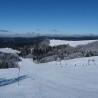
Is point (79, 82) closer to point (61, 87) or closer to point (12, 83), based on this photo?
point (61, 87)

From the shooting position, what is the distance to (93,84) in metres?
24.1

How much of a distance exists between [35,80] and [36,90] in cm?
457

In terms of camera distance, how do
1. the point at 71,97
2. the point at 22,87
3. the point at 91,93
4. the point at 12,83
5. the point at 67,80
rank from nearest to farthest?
the point at 71,97, the point at 91,93, the point at 22,87, the point at 12,83, the point at 67,80

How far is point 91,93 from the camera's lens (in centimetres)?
2006

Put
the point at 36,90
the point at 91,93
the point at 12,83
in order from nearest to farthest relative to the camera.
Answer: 1. the point at 91,93
2. the point at 36,90
3. the point at 12,83

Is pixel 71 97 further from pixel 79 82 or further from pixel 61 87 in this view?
pixel 79 82

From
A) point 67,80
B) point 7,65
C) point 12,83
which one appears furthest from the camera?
point 7,65

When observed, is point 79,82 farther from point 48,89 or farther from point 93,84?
point 48,89

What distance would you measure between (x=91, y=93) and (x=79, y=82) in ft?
17.9

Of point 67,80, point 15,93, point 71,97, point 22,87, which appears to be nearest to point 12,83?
point 22,87

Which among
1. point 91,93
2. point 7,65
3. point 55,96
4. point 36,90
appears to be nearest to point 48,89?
point 36,90

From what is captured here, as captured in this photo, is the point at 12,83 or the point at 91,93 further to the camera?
the point at 12,83

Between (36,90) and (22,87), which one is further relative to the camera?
(22,87)

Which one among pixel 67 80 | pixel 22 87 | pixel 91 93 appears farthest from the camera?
pixel 67 80
